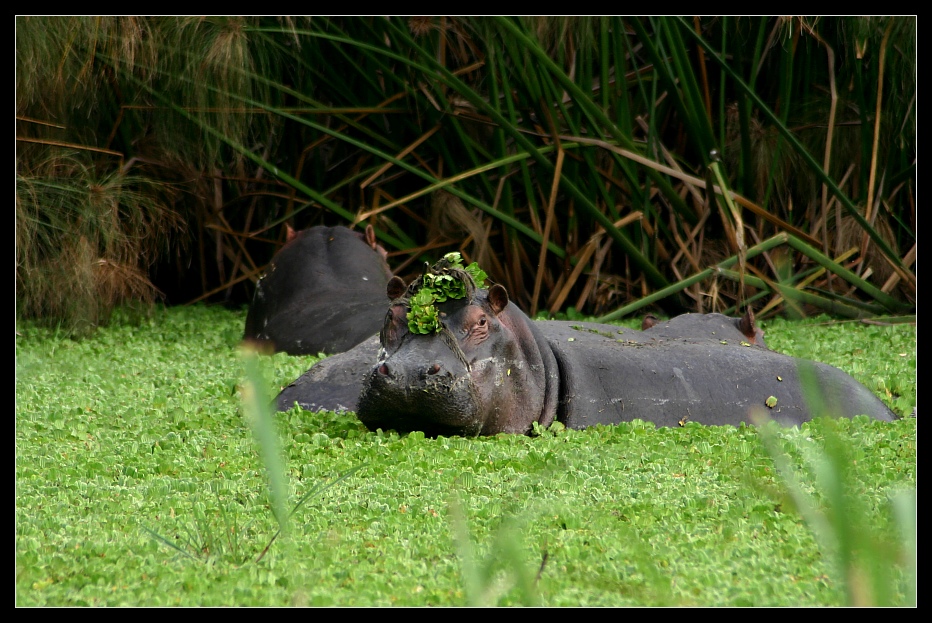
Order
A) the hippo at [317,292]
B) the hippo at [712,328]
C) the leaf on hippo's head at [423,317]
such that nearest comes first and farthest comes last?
1. the leaf on hippo's head at [423,317]
2. the hippo at [712,328]
3. the hippo at [317,292]

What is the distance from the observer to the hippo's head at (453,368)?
11.9 feet

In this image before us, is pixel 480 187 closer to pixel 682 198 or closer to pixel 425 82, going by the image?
pixel 425 82

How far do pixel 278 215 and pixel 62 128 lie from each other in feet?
6.57

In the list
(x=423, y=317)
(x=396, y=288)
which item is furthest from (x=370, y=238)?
(x=423, y=317)

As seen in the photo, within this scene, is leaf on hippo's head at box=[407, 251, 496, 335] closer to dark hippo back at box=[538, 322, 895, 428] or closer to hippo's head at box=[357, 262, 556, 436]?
hippo's head at box=[357, 262, 556, 436]

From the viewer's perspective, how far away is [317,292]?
21.5 ft

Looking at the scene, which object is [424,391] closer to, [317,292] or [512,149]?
[317,292]

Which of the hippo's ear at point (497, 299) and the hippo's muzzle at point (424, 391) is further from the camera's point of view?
the hippo's ear at point (497, 299)

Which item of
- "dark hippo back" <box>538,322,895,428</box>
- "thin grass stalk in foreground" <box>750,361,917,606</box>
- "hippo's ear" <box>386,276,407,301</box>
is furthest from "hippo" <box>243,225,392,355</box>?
"thin grass stalk in foreground" <box>750,361,917,606</box>

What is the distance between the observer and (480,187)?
25.6 ft

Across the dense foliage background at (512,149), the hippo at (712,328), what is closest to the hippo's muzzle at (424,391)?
the hippo at (712,328)

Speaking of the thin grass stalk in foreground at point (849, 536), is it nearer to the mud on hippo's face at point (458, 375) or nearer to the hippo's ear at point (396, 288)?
the mud on hippo's face at point (458, 375)

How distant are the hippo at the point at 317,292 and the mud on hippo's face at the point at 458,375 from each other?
2.16 metres

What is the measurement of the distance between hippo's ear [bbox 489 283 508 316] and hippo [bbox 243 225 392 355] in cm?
215
